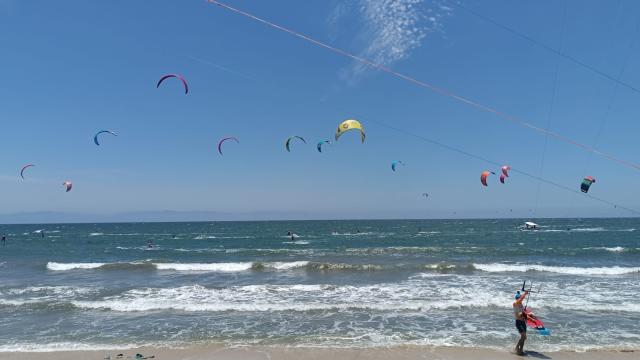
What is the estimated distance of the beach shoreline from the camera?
10227 mm

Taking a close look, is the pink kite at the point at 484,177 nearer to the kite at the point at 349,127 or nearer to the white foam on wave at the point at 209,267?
the kite at the point at 349,127

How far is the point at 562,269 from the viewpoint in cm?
2578

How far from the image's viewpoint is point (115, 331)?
510 inches

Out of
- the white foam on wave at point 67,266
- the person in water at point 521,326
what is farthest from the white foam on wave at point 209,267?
the person in water at point 521,326

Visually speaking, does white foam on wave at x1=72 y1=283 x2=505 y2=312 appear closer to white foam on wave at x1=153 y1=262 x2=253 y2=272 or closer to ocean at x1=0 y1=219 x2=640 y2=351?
ocean at x1=0 y1=219 x2=640 y2=351

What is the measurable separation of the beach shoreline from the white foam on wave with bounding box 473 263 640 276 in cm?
1565

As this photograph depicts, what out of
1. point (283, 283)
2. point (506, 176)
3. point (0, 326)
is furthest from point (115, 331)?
point (506, 176)

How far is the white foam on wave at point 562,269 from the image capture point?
24594 mm

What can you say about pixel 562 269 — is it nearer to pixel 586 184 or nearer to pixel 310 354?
pixel 586 184

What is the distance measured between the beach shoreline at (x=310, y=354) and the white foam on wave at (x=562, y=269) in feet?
51.4

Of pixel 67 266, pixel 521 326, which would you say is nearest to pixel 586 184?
pixel 521 326

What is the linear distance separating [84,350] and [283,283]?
11.4 m

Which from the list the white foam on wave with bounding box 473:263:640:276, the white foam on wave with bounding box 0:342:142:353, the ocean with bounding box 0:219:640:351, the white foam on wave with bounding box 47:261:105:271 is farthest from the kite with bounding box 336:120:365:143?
the white foam on wave with bounding box 47:261:105:271

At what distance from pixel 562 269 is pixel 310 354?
20.9m
